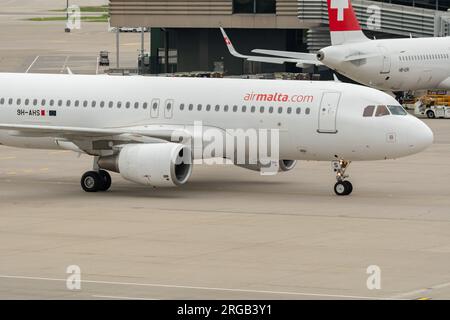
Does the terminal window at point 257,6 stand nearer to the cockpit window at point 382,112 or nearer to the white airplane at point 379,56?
the white airplane at point 379,56

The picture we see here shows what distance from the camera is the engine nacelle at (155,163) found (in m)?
38.0

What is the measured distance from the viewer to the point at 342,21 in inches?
2894

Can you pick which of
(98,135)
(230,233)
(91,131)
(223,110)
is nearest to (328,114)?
(223,110)

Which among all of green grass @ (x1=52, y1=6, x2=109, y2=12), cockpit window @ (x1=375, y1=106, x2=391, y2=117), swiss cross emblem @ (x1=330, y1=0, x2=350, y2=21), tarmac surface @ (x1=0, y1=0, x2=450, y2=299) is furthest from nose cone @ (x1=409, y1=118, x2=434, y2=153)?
green grass @ (x1=52, y1=6, x2=109, y2=12)

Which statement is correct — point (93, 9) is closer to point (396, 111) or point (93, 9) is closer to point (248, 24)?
point (248, 24)

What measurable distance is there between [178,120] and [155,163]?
2.82m

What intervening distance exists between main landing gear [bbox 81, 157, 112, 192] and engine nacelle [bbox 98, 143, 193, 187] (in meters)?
1.04

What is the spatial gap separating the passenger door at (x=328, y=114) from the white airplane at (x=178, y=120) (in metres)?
0.03

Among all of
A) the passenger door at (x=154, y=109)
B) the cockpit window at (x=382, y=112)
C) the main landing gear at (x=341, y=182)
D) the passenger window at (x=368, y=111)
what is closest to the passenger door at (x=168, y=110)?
the passenger door at (x=154, y=109)

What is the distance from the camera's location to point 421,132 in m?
37.9

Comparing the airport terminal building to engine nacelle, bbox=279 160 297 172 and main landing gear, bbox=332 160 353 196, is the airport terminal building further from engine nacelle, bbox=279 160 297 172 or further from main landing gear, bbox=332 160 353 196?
main landing gear, bbox=332 160 353 196

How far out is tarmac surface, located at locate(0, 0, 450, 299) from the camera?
24.8 metres
